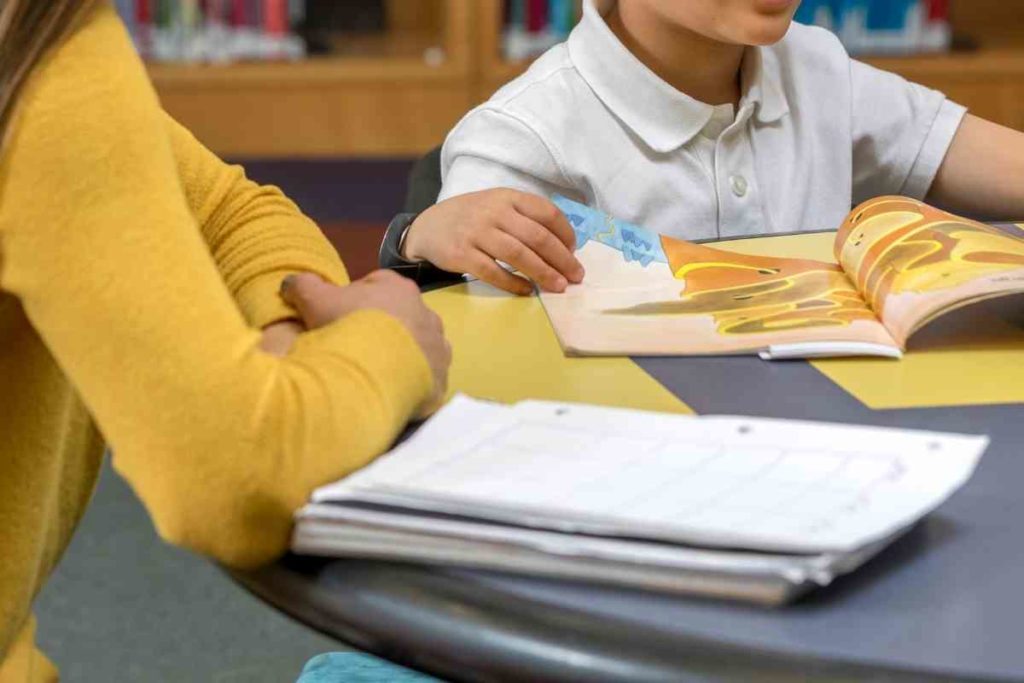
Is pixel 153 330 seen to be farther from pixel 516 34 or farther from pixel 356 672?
pixel 516 34

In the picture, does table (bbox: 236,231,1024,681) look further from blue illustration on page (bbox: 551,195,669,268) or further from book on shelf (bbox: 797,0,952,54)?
book on shelf (bbox: 797,0,952,54)

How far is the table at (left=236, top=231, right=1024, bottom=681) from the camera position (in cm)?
50

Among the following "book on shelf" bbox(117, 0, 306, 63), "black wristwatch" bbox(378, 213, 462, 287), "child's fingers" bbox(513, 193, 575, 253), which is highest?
"child's fingers" bbox(513, 193, 575, 253)

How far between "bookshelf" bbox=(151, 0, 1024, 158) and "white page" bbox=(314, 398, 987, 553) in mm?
2116

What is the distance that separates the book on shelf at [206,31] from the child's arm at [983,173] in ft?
5.65

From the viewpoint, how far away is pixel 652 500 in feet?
1.87

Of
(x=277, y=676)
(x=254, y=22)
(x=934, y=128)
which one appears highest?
(x=934, y=128)

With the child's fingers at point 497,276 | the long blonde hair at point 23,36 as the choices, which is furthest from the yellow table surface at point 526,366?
the long blonde hair at point 23,36

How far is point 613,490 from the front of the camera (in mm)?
583

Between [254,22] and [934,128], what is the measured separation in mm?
1779

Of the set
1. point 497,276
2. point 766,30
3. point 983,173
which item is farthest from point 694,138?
point 497,276

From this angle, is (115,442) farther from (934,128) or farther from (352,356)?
(934,128)

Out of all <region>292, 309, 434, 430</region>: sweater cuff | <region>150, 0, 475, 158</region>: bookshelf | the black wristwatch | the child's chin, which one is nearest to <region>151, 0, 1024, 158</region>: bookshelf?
<region>150, 0, 475, 158</region>: bookshelf

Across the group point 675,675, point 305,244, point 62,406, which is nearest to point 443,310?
point 305,244
